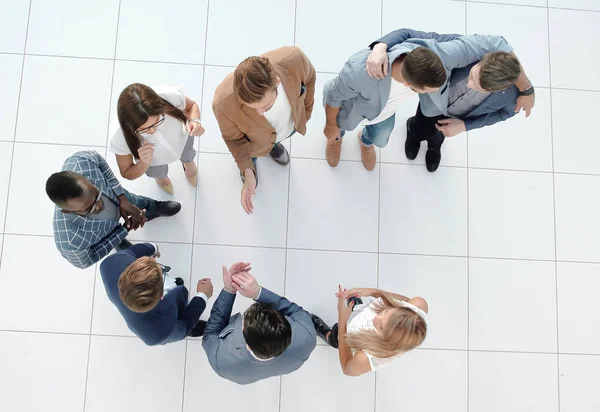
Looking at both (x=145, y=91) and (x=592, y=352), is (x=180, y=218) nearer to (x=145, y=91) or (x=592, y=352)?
(x=145, y=91)

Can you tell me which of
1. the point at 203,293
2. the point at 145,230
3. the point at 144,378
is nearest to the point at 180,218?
the point at 145,230

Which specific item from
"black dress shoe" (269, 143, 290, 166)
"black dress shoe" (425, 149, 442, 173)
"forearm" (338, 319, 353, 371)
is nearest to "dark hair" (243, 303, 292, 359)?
"forearm" (338, 319, 353, 371)

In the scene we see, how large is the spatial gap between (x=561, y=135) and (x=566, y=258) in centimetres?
91

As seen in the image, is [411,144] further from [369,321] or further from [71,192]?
[71,192]

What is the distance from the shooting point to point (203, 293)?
270 cm

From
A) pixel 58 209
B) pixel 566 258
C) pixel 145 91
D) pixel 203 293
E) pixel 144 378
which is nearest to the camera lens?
pixel 145 91

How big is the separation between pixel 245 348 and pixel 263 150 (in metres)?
1.05

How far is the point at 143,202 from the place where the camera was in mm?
2770

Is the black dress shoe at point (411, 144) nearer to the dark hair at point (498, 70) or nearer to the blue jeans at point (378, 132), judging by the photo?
the blue jeans at point (378, 132)

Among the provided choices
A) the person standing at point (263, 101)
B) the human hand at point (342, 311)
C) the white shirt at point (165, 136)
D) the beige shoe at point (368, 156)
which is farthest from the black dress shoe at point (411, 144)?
the white shirt at point (165, 136)

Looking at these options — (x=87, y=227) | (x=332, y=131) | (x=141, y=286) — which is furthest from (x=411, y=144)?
(x=87, y=227)

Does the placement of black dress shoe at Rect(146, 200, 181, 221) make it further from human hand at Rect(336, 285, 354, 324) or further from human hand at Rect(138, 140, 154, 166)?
human hand at Rect(336, 285, 354, 324)

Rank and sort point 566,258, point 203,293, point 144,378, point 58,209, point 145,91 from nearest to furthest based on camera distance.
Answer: point 145,91, point 58,209, point 203,293, point 144,378, point 566,258

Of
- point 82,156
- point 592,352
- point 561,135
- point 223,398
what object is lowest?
point 223,398
